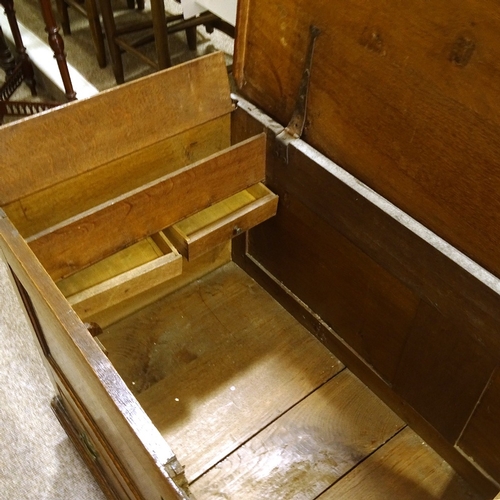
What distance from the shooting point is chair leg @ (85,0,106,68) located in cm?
217

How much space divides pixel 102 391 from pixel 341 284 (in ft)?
1.97

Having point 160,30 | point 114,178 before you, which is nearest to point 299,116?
point 114,178

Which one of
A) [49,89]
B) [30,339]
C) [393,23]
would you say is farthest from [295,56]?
[49,89]

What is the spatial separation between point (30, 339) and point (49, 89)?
1170 millimetres

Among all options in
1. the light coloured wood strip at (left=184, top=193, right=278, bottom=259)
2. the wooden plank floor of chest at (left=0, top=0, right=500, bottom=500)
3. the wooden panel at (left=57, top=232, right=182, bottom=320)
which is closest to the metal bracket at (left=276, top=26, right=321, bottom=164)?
the wooden plank floor of chest at (left=0, top=0, right=500, bottom=500)

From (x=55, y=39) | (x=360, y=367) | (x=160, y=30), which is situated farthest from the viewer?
(x=160, y=30)

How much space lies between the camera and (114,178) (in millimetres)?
1061

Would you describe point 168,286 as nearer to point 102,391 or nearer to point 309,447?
point 309,447

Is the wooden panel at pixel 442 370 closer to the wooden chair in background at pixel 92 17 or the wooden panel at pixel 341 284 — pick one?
the wooden panel at pixel 341 284

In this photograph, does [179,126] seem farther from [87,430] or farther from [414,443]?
[414,443]

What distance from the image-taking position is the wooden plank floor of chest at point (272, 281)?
2.98 feet

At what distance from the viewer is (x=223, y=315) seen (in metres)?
1.29

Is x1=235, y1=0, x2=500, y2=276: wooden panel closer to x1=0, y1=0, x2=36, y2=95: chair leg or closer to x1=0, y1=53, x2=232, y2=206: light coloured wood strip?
x1=0, y1=53, x2=232, y2=206: light coloured wood strip

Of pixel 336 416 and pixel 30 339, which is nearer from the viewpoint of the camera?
pixel 336 416
